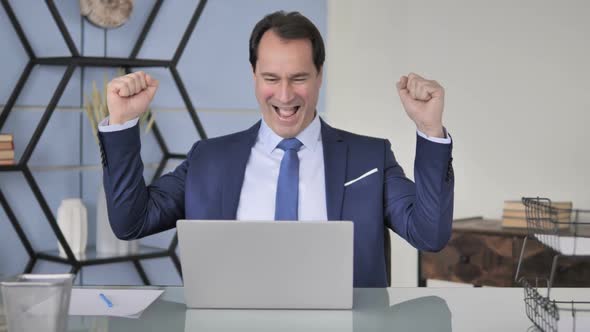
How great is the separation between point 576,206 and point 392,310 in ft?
8.00

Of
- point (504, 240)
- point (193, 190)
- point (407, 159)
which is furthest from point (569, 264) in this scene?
point (193, 190)

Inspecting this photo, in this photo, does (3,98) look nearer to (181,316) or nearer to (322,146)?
(322,146)

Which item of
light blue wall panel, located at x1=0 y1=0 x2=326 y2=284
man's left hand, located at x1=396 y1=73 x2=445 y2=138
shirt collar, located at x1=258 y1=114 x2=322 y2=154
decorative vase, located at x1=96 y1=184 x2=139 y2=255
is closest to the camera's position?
man's left hand, located at x1=396 y1=73 x2=445 y2=138

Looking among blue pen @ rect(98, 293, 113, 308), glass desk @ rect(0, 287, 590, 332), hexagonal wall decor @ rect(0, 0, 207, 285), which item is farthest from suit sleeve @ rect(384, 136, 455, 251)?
hexagonal wall decor @ rect(0, 0, 207, 285)

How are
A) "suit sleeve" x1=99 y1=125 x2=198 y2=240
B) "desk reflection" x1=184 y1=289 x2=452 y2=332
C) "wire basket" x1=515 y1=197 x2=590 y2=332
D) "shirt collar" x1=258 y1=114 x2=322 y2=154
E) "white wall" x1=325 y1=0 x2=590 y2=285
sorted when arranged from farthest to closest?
"white wall" x1=325 y1=0 x2=590 y2=285 < "shirt collar" x1=258 y1=114 x2=322 y2=154 < "suit sleeve" x1=99 y1=125 x2=198 y2=240 < "desk reflection" x1=184 y1=289 x2=452 y2=332 < "wire basket" x1=515 y1=197 x2=590 y2=332

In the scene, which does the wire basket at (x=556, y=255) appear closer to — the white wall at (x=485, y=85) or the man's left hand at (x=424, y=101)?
the man's left hand at (x=424, y=101)

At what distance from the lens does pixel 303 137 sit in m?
2.44

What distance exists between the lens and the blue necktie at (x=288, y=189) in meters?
2.34

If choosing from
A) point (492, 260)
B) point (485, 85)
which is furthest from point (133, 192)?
point (485, 85)

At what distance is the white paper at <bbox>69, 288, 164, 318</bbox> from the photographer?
66.1 inches

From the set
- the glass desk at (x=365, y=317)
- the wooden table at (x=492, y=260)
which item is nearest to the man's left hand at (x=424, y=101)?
the glass desk at (x=365, y=317)

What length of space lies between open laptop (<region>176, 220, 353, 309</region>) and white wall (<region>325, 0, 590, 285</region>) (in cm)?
255

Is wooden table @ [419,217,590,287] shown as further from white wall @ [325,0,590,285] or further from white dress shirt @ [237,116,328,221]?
white dress shirt @ [237,116,328,221]

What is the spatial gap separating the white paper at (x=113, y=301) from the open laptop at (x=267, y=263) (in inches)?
4.8
